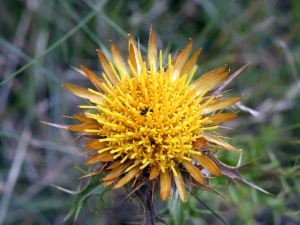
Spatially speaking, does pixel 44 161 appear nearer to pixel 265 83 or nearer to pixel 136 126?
pixel 136 126

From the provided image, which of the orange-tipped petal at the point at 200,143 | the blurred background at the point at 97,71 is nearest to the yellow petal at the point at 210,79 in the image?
the orange-tipped petal at the point at 200,143

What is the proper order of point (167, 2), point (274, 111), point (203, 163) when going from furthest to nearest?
point (167, 2)
point (274, 111)
point (203, 163)

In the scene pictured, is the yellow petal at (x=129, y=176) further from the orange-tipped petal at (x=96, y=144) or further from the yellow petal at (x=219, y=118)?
the yellow petal at (x=219, y=118)

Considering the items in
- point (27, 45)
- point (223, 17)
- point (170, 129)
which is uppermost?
point (27, 45)

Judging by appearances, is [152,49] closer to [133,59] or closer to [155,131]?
[133,59]

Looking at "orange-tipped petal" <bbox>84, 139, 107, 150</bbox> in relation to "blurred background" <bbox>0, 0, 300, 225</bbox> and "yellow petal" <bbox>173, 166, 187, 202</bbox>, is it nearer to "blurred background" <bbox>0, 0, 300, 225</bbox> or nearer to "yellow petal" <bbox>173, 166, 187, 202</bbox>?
"yellow petal" <bbox>173, 166, 187, 202</bbox>

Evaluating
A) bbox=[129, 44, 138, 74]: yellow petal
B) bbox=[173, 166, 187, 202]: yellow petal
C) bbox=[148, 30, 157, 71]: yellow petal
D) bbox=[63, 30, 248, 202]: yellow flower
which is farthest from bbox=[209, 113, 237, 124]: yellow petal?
bbox=[129, 44, 138, 74]: yellow petal

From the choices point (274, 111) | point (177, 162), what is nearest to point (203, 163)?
point (177, 162)
